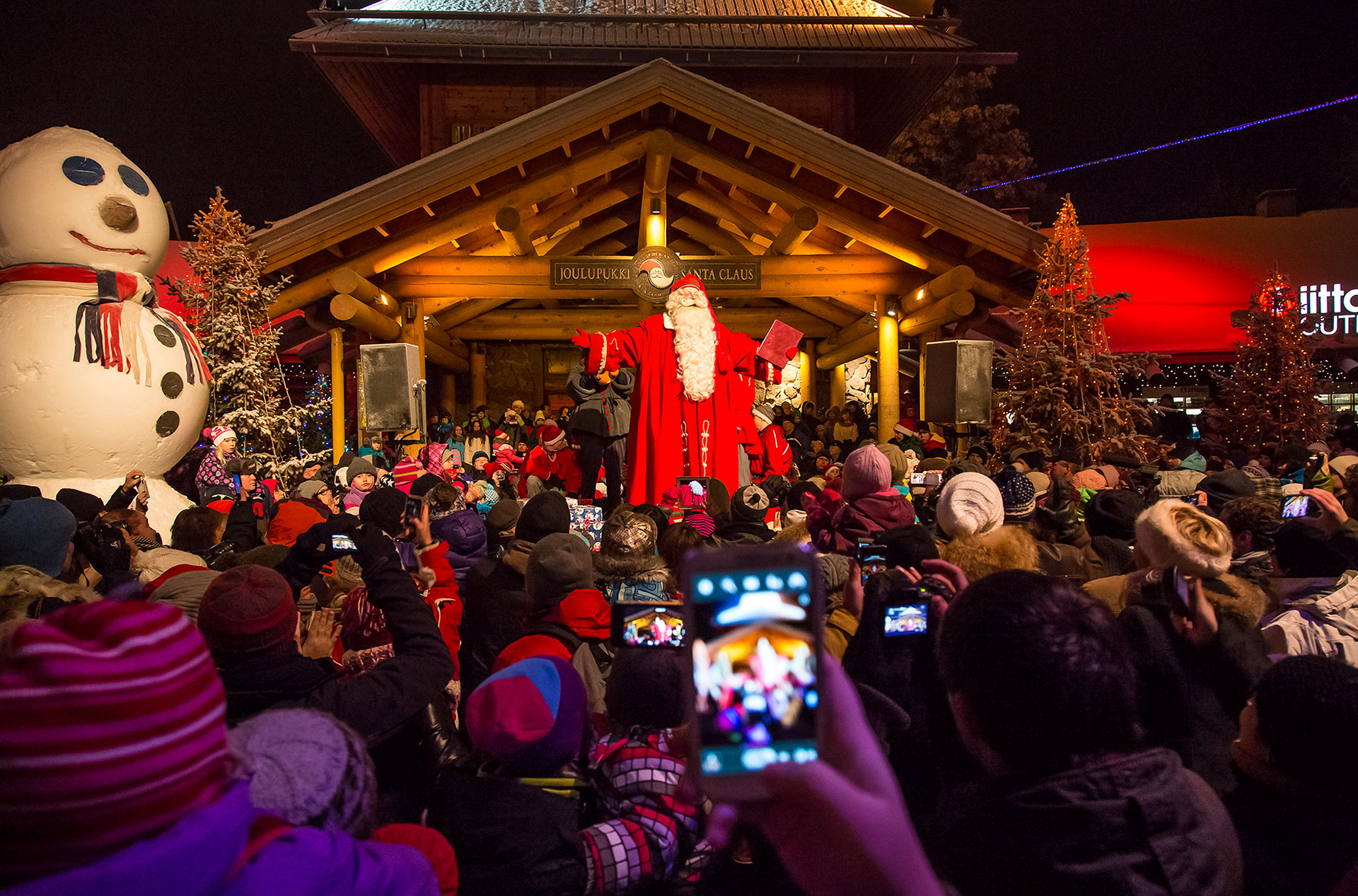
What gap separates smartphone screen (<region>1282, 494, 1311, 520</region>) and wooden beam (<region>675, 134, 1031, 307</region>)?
7517 millimetres

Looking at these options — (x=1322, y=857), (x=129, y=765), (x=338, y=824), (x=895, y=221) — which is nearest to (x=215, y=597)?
(x=338, y=824)

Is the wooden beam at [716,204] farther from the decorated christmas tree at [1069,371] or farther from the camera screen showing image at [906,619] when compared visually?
the camera screen showing image at [906,619]

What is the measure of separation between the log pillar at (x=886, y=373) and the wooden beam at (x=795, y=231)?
5.36 feet

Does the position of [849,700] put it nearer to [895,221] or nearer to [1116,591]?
[1116,591]

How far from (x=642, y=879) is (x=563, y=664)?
50 cm

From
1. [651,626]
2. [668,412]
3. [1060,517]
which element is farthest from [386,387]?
[651,626]

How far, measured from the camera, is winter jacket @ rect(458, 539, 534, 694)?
2.95 metres

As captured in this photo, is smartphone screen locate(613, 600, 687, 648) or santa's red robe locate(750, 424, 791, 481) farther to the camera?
santa's red robe locate(750, 424, 791, 481)

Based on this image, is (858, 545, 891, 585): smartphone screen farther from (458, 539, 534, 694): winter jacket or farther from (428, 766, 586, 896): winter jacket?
(458, 539, 534, 694): winter jacket

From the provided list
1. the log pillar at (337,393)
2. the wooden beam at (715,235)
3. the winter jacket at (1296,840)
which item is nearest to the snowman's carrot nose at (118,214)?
the log pillar at (337,393)

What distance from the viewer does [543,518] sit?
3473mm

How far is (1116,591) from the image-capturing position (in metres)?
2.50

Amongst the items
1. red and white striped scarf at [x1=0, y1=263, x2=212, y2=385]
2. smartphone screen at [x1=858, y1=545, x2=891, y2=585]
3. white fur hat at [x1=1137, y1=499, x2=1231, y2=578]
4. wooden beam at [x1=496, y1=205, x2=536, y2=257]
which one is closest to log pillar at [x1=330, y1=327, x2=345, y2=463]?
wooden beam at [x1=496, y1=205, x2=536, y2=257]

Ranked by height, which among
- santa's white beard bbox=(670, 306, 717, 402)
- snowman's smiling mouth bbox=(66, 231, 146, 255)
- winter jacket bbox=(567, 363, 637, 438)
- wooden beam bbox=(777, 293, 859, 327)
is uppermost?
wooden beam bbox=(777, 293, 859, 327)
